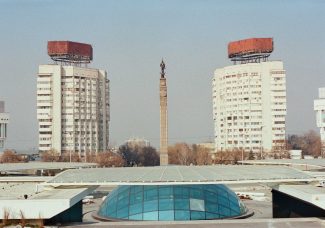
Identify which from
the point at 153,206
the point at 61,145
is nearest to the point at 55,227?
the point at 153,206

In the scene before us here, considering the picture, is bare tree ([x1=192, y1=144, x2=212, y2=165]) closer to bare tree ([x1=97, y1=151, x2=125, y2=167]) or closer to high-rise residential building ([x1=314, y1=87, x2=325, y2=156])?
bare tree ([x1=97, y1=151, x2=125, y2=167])

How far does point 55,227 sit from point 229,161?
9182 centimetres

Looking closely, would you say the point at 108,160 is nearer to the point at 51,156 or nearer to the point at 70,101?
the point at 51,156

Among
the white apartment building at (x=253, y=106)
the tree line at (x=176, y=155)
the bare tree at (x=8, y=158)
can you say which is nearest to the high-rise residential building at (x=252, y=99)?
the white apartment building at (x=253, y=106)

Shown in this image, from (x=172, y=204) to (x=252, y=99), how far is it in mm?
100171

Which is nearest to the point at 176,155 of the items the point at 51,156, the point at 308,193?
the point at 51,156

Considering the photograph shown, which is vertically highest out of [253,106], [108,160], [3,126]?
[253,106]

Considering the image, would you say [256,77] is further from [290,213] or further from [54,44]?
[290,213]

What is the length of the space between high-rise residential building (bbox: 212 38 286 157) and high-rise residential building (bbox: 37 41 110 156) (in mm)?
34362

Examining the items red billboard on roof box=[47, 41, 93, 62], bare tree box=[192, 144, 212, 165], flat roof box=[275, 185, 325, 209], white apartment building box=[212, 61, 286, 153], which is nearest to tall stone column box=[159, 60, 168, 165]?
flat roof box=[275, 185, 325, 209]

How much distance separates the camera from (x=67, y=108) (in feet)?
424

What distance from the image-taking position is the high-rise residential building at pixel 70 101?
12700cm

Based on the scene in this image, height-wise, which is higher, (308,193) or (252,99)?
(252,99)

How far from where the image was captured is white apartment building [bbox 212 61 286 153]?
409ft
